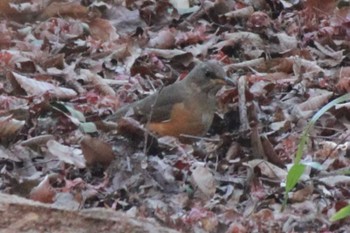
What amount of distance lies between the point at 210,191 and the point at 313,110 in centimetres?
156

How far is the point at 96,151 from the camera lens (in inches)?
219

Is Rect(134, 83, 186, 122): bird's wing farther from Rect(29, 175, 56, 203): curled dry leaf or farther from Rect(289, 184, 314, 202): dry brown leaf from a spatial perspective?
Rect(289, 184, 314, 202): dry brown leaf

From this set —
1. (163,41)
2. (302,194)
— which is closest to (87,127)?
(302,194)

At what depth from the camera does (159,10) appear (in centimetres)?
903

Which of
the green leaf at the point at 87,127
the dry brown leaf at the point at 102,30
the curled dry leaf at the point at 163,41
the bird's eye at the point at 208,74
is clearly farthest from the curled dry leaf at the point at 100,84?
the dry brown leaf at the point at 102,30

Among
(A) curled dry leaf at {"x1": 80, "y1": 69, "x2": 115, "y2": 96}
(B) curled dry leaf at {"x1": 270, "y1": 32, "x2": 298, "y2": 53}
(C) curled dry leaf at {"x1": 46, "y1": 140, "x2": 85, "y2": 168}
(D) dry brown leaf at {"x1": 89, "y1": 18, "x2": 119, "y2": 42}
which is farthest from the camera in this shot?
(D) dry brown leaf at {"x1": 89, "y1": 18, "x2": 119, "y2": 42}

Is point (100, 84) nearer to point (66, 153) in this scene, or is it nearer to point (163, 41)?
point (163, 41)

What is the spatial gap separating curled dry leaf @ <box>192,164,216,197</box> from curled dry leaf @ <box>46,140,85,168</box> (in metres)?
0.64

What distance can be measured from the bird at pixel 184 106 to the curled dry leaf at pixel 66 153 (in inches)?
23.3

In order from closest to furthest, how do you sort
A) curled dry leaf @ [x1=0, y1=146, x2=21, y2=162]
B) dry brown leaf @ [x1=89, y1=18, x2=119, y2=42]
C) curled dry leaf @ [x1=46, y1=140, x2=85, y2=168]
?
curled dry leaf @ [x1=46, y1=140, x2=85, y2=168] → curled dry leaf @ [x1=0, y1=146, x2=21, y2=162] → dry brown leaf @ [x1=89, y1=18, x2=119, y2=42]

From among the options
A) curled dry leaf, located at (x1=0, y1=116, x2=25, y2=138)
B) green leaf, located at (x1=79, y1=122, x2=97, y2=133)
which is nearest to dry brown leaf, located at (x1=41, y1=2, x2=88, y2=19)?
green leaf, located at (x1=79, y1=122, x2=97, y2=133)

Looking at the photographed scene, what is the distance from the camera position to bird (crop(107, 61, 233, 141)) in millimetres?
6414

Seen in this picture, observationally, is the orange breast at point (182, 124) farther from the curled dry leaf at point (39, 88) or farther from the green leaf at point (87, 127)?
the curled dry leaf at point (39, 88)

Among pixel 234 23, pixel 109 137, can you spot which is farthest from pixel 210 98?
pixel 234 23
